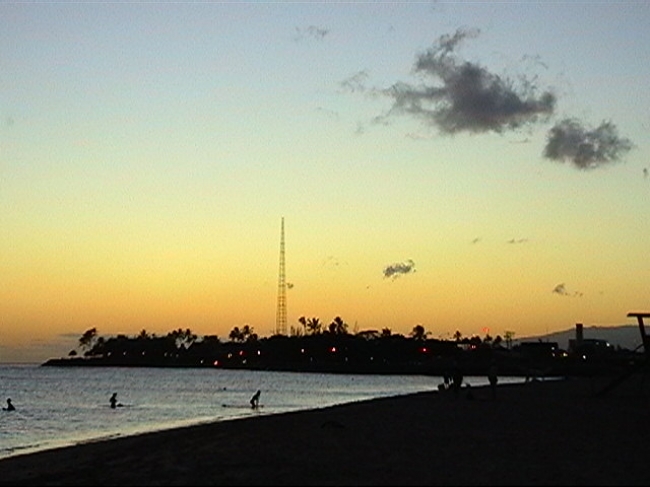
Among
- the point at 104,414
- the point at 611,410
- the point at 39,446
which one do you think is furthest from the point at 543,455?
the point at 104,414

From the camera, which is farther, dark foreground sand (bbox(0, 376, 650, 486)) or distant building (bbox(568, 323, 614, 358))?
distant building (bbox(568, 323, 614, 358))

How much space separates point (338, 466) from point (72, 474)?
19.6ft

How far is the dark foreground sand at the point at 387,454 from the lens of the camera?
14.9m

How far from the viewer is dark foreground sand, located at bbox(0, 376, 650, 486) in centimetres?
1493

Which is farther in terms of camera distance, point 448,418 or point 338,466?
point 448,418

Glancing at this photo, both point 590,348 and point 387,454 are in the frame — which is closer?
point 387,454

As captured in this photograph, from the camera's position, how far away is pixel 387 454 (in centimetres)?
A: 1772

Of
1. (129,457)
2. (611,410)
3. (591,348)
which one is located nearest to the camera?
(129,457)

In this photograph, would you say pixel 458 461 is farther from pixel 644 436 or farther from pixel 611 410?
pixel 611 410

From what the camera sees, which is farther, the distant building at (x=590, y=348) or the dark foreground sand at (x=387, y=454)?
the distant building at (x=590, y=348)

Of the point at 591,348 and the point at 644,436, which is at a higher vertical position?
the point at 591,348

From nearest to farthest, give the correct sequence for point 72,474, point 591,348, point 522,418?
1. point 72,474
2. point 522,418
3. point 591,348

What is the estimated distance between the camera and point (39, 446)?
36719mm

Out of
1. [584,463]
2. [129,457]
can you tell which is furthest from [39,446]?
[584,463]
